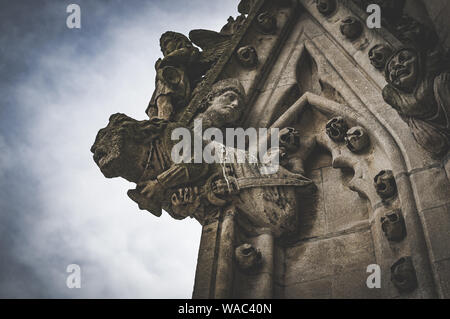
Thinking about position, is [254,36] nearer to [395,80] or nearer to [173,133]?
[173,133]

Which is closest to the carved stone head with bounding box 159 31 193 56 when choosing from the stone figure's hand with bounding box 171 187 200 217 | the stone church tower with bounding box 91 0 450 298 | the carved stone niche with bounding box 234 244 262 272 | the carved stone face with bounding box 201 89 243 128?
the stone church tower with bounding box 91 0 450 298

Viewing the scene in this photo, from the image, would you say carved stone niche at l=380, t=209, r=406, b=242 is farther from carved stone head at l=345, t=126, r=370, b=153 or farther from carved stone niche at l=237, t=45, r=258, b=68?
carved stone niche at l=237, t=45, r=258, b=68

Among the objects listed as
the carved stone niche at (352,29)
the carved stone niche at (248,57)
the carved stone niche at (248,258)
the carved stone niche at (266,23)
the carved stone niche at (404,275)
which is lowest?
the carved stone niche at (404,275)

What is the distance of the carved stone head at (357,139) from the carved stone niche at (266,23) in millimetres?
2130

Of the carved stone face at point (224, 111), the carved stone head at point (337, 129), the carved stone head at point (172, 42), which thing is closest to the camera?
the carved stone head at point (337, 129)

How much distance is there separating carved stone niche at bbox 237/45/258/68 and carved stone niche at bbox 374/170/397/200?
90.0 inches

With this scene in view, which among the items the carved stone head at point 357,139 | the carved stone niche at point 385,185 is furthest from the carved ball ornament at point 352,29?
the carved stone niche at point 385,185

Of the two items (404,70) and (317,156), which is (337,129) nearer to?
(317,156)

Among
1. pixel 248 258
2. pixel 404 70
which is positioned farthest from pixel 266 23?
pixel 248 258

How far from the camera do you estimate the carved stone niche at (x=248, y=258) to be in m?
3.98

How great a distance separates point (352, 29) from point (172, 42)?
212 centimetres

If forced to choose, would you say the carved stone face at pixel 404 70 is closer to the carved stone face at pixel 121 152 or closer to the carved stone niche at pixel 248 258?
the carved stone niche at pixel 248 258

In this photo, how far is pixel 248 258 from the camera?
398 centimetres
